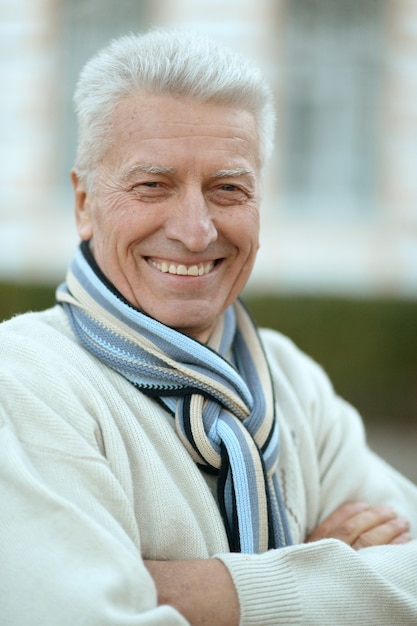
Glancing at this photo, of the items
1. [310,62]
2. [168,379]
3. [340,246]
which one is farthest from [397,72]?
[168,379]

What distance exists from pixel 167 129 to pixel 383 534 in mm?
1227

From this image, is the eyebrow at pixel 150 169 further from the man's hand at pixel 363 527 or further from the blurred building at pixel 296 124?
the blurred building at pixel 296 124

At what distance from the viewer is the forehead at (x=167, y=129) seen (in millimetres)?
2090

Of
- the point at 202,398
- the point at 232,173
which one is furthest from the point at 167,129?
the point at 202,398

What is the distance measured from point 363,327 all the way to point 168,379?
6.12 meters

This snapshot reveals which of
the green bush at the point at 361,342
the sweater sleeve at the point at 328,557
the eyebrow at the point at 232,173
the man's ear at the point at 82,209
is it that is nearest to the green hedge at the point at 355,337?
the green bush at the point at 361,342

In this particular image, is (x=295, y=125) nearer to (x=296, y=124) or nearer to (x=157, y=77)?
(x=296, y=124)

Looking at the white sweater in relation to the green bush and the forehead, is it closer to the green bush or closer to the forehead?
the forehead

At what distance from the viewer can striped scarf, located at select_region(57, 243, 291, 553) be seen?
81.0 inches

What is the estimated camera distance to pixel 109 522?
69.2 inches

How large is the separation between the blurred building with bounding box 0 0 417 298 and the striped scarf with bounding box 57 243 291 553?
7.48m

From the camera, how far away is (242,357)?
2447mm

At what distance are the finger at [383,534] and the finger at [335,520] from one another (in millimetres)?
66

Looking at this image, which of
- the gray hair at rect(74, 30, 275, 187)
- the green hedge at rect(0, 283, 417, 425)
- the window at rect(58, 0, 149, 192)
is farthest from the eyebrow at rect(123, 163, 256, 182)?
the window at rect(58, 0, 149, 192)
